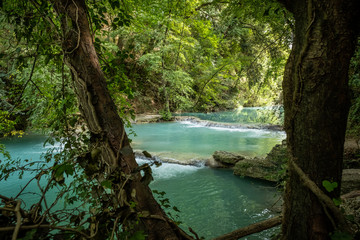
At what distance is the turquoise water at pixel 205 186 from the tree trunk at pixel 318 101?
9.00ft

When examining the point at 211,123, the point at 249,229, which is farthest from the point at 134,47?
the point at 211,123

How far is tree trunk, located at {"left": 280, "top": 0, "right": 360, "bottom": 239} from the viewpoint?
97 centimetres

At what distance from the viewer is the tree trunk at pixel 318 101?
97cm

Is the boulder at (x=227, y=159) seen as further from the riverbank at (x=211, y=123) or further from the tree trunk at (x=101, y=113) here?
the riverbank at (x=211, y=123)

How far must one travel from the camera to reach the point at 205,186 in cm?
597

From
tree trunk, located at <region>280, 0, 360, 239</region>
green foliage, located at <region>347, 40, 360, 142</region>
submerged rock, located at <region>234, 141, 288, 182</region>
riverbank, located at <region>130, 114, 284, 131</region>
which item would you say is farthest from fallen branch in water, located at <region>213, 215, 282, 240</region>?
riverbank, located at <region>130, 114, 284, 131</region>

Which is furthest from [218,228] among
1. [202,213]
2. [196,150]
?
[196,150]

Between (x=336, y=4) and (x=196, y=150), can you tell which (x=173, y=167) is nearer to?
(x=196, y=150)

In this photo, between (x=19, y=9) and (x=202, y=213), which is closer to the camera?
(x=19, y=9)

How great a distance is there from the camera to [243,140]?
434 inches

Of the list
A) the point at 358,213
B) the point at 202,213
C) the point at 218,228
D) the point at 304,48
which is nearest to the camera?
the point at 304,48

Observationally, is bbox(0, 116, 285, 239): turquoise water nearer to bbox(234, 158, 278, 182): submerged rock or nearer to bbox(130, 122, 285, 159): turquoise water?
bbox(130, 122, 285, 159): turquoise water

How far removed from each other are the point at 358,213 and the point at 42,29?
361cm

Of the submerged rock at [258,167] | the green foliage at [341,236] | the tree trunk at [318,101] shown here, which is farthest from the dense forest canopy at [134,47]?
the submerged rock at [258,167]
